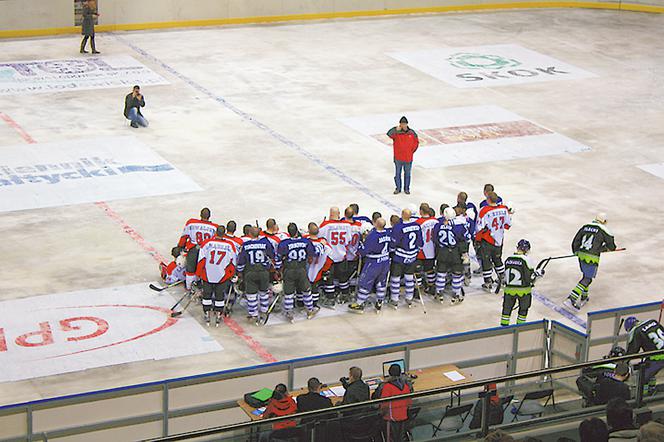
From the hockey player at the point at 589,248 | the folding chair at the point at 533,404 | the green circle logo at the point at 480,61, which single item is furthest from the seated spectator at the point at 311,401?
the green circle logo at the point at 480,61

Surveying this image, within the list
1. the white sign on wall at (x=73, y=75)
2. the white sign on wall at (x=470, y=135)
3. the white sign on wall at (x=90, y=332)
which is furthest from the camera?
the white sign on wall at (x=73, y=75)

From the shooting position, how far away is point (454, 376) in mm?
13750

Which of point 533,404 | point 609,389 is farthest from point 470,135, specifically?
point 533,404

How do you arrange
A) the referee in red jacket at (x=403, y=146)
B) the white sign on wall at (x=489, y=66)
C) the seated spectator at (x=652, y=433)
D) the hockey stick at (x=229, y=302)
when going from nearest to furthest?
the seated spectator at (x=652, y=433) < the hockey stick at (x=229, y=302) < the referee in red jacket at (x=403, y=146) < the white sign on wall at (x=489, y=66)

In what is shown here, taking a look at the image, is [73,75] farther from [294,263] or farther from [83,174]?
[294,263]

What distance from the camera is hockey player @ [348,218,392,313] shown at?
17.2 m

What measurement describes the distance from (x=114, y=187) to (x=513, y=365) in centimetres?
1037

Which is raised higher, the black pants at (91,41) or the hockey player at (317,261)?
the black pants at (91,41)

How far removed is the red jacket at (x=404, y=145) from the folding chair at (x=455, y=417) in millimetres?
10921

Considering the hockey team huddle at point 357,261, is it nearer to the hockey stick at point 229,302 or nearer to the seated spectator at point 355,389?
the hockey stick at point 229,302

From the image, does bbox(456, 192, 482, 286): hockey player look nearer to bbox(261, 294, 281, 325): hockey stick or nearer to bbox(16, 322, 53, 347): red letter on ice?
bbox(261, 294, 281, 325): hockey stick

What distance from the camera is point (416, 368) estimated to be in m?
13.8

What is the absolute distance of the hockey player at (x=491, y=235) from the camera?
18.0 metres

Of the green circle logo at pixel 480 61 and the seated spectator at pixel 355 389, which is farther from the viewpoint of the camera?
the green circle logo at pixel 480 61
